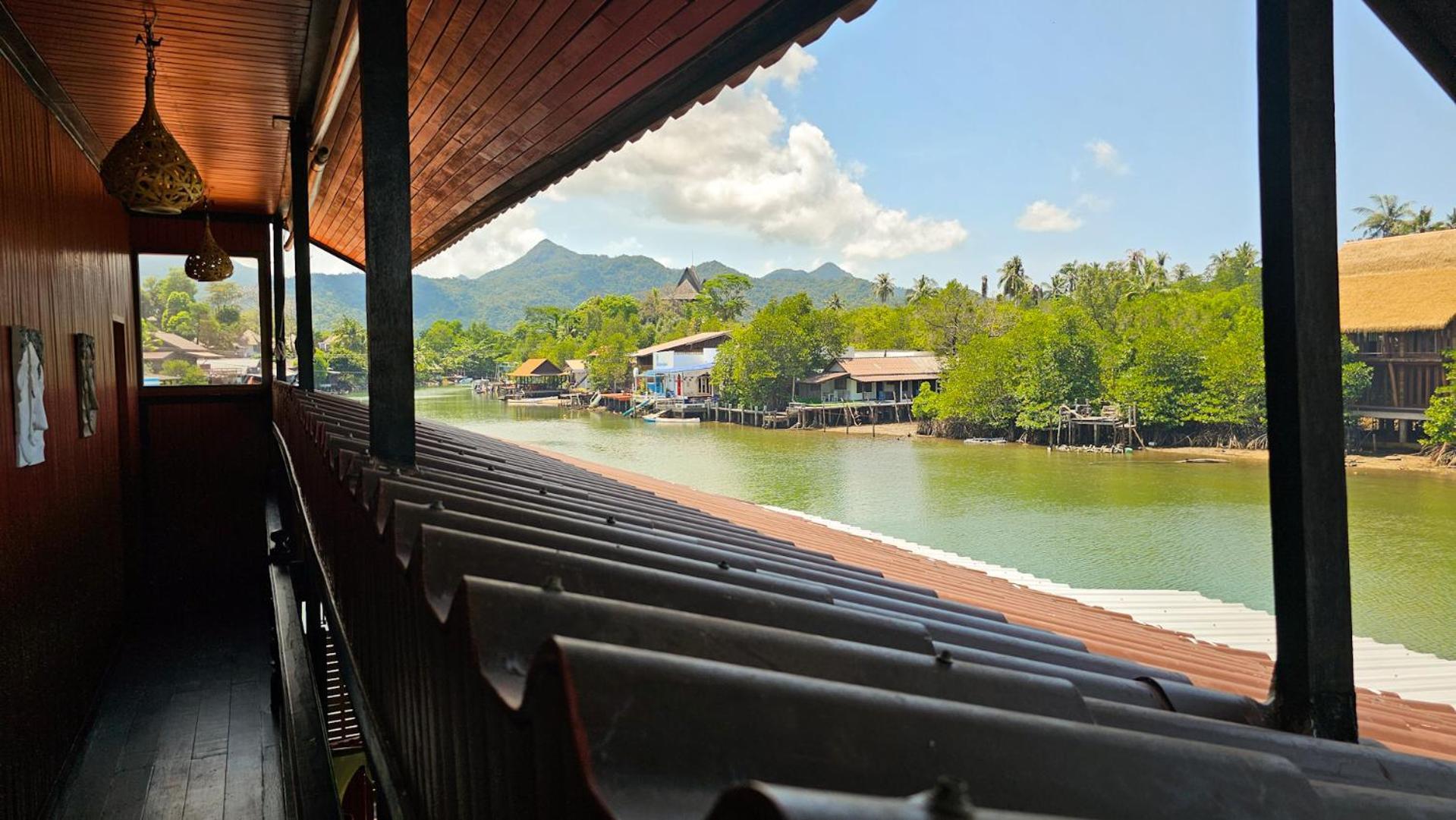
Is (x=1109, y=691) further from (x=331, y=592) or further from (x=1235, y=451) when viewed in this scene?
(x=1235, y=451)

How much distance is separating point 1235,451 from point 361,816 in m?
40.3

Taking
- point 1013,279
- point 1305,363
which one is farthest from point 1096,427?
point 1305,363

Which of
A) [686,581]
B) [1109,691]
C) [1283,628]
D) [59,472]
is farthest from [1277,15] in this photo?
[59,472]

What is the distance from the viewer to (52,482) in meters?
3.88

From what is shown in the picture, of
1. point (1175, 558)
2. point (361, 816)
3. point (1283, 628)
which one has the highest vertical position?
point (1283, 628)

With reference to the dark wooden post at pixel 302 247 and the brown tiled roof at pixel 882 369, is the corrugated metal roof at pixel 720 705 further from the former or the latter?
the brown tiled roof at pixel 882 369

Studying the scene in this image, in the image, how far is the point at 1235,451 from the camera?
36.8 m

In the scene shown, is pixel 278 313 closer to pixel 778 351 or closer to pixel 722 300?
pixel 778 351

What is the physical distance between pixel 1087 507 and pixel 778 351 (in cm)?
2189

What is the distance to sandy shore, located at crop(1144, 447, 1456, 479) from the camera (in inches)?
1193

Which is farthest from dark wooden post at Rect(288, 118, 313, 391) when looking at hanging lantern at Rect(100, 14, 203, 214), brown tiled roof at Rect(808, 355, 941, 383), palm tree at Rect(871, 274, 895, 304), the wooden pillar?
palm tree at Rect(871, 274, 895, 304)

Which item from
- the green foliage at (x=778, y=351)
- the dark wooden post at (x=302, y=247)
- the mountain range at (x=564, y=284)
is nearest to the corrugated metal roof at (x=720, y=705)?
the dark wooden post at (x=302, y=247)

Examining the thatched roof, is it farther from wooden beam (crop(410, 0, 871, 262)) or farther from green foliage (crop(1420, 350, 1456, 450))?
wooden beam (crop(410, 0, 871, 262))

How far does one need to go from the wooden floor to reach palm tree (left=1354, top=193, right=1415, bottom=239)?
184 ft
